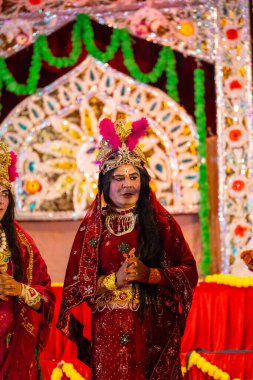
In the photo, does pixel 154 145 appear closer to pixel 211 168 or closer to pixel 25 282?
pixel 211 168

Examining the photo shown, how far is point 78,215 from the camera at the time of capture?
7.35 metres

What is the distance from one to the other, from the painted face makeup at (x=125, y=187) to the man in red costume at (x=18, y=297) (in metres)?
0.51

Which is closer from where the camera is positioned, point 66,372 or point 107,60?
point 66,372

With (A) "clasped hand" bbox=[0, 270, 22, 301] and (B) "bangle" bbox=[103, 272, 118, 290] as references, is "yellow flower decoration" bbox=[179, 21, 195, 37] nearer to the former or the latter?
(B) "bangle" bbox=[103, 272, 118, 290]

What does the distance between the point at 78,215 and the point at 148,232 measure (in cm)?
351

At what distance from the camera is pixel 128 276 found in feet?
12.1

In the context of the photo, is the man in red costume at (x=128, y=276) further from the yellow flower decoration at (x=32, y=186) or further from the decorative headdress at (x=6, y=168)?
the yellow flower decoration at (x=32, y=186)

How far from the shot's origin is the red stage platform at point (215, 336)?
5062 mm

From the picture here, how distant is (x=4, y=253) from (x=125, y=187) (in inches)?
27.2

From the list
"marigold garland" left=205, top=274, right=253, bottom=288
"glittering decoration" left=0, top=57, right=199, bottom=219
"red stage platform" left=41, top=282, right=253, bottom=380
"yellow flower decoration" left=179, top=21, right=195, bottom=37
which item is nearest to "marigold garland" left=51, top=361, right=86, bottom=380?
"red stage platform" left=41, top=282, right=253, bottom=380

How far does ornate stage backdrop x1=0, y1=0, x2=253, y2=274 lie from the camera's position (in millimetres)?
7137

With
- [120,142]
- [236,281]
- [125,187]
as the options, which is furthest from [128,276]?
[236,281]

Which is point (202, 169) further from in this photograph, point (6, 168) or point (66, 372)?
point (6, 168)

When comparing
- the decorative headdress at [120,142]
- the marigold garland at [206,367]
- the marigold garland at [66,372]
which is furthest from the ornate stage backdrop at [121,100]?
the decorative headdress at [120,142]
